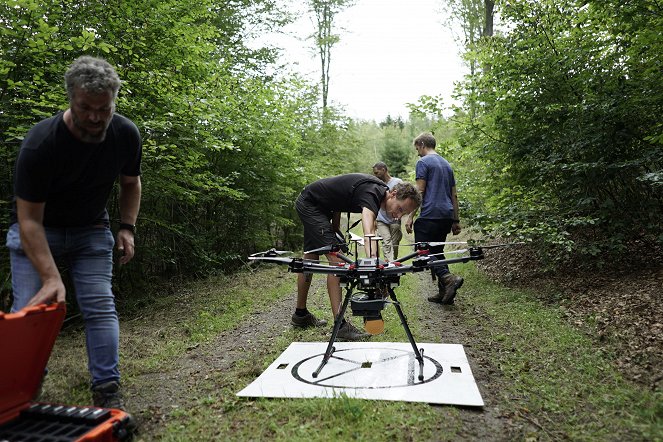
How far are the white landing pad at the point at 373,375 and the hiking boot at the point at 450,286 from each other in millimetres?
1621

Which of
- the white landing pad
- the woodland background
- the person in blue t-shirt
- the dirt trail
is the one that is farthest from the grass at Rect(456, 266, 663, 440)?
the woodland background

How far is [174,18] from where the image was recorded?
19.8 ft

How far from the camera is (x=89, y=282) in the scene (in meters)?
2.64

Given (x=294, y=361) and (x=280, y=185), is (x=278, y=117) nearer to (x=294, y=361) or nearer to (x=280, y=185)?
(x=280, y=185)

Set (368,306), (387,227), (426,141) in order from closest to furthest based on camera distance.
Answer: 1. (368,306)
2. (426,141)
3. (387,227)

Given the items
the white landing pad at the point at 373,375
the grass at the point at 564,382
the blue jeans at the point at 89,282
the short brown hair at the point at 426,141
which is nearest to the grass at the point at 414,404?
the grass at the point at 564,382

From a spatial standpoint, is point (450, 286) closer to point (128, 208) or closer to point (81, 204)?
point (128, 208)

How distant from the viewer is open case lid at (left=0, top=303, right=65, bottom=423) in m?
2.08

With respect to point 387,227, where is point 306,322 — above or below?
below

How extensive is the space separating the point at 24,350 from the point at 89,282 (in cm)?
53

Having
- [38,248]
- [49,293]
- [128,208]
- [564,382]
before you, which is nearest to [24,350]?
[49,293]

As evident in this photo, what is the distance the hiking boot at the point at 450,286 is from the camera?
214 inches

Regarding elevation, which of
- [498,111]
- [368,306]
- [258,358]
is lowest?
[258,358]

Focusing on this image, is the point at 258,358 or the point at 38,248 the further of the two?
the point at 258,358
